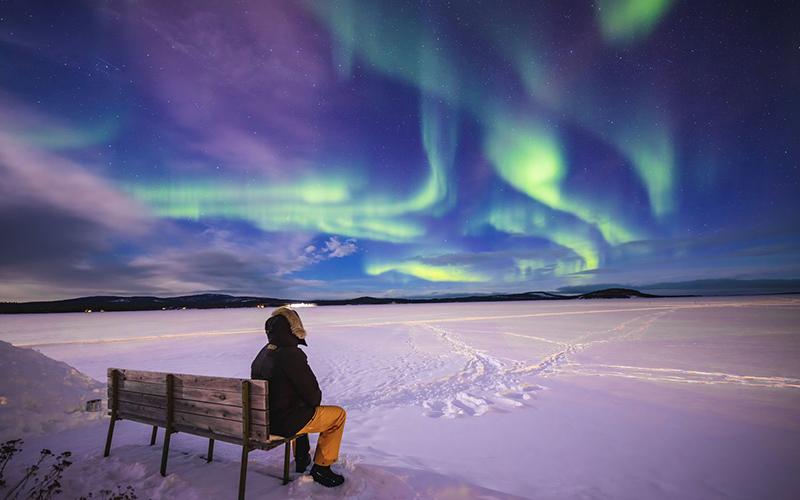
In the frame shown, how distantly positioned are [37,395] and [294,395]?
202 inches

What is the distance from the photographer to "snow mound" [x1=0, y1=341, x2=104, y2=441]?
17.8 ft

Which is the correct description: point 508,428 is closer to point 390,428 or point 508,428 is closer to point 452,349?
point 390,428

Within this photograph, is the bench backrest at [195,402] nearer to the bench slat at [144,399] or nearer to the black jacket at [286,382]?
the bench slat at [144,399]

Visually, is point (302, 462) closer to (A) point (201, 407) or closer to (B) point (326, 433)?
(B) point (326, 433)

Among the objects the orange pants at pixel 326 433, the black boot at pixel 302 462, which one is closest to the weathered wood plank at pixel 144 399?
the black boot at pixel 302 462

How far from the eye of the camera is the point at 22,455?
4.63 m

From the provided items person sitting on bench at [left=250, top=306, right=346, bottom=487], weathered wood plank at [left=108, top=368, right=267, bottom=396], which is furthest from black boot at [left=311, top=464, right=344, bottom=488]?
weathered wood plank at [left=108, top=368, right=267, bottom=396]

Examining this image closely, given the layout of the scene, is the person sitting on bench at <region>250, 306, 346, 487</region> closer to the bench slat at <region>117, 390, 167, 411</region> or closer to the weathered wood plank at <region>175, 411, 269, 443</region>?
the weathered wood plank at <region>175, 411, 269, 443</region>

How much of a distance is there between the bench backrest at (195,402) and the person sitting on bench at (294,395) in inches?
7.1

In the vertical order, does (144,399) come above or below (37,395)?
above

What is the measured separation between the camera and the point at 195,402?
398 centimetres

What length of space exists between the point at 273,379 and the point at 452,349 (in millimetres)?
11647

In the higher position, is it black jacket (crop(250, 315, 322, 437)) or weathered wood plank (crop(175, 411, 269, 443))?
black jacket (crop(250, 315, 322, 437))

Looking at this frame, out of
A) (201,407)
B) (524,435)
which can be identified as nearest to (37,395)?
(201,407)
